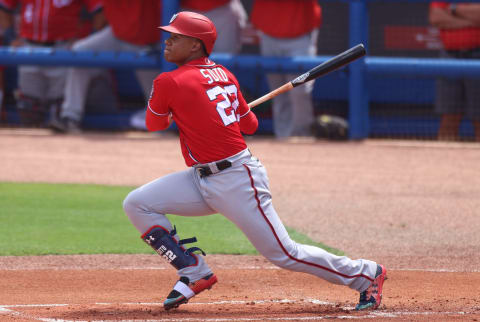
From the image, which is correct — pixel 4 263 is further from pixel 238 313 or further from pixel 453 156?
pixel 453 156

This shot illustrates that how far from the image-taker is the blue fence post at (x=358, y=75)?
10508mm

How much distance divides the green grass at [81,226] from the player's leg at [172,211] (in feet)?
5.52

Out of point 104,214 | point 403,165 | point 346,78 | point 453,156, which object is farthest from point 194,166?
point 346,78

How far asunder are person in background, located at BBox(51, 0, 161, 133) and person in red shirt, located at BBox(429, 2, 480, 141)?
355cm

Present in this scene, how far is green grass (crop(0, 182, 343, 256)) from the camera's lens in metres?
6.22

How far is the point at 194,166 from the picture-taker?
4.42 metres

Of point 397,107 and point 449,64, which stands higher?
point 449,64

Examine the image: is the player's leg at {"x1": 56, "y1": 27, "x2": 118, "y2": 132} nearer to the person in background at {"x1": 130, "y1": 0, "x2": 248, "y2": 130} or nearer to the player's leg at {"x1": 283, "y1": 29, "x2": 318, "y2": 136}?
the person in background at {"x1": 130, "y1": 0, "x2": 248, "y2": 130}

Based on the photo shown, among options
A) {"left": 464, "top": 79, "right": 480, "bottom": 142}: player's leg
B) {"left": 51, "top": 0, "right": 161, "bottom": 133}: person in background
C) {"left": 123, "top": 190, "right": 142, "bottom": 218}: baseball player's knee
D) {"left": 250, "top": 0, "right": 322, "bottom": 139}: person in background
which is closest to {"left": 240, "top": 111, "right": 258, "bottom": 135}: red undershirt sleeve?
{"left": 123, "top": 190, "right": 142, "bottom": 218}: baseball player's knee

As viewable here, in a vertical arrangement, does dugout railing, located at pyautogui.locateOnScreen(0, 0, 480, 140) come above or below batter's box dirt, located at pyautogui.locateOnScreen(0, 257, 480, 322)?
above

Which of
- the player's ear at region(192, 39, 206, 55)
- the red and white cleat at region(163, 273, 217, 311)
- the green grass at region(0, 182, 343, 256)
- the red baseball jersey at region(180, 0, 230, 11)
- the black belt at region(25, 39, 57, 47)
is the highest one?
the player's ear at region(192, 39, 206, 55)

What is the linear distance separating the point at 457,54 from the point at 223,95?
22.1ft

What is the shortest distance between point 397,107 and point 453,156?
1525 mm

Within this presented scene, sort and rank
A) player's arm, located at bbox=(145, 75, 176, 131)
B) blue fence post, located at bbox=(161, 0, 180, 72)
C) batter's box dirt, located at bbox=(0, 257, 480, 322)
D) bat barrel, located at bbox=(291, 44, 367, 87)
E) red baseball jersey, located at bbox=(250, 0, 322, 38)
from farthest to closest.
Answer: blue fence post, located at bbox=(161, 0, 180, 72), red baseball jersey, located at bbox=(250, 0, 322, 38), bat barrel, located at bbox=(291, 44, 367, 87), batter's box dirt, located at bbox=(0, 257, 480, 322), player's arm, located at bbox=(145, 75, 176, 131)
